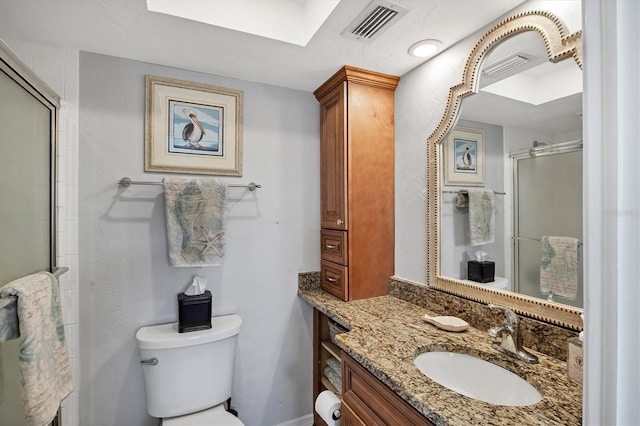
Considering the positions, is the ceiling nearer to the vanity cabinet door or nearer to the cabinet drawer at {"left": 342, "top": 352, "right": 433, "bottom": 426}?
the cabinet drawer at {"left": 342, "top": 352, "right": 433, "bottom": 426}

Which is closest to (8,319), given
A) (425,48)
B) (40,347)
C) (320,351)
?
(40,347)

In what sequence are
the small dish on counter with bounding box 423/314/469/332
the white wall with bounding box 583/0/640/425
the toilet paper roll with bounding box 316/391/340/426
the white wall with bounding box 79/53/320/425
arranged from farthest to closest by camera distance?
the white wall with bounding box 79/53/320/425
the toilet paper roll with bounding box 316/391/340/426
the small dish on counter with bounding box 423/314/469/332
the white wall with bounding box 583/0/640/425

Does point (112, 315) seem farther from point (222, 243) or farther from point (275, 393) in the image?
point (275, 393)

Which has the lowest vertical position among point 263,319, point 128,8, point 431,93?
point 263,319

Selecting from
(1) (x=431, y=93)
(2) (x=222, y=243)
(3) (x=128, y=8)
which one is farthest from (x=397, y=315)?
(3) (x=128, y=8)

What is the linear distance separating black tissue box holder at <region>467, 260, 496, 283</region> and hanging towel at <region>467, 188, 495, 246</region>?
84 mm

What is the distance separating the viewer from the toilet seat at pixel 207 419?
1.41 m

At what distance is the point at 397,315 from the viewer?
146 cm

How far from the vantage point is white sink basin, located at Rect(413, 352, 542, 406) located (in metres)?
0.96

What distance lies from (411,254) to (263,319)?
0.95 metres

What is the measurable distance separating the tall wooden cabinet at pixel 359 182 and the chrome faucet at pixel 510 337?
723 mm

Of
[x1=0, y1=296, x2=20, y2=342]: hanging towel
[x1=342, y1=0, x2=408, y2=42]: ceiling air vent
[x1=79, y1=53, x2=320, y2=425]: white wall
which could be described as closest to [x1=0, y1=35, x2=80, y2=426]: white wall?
[x1=79, y1=53, x2=320, y2=425]: white wall

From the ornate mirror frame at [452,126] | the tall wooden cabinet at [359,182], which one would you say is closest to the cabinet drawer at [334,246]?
the tall wooden cabinet at [359,182]

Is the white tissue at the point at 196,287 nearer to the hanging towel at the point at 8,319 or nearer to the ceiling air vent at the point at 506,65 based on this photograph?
the hanging towel at the point at 8,319
